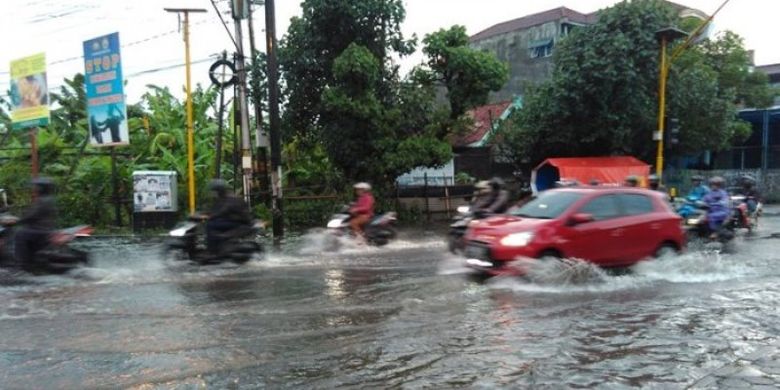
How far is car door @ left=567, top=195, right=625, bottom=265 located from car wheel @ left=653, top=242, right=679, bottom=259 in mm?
1044

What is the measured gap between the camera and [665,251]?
438 inches

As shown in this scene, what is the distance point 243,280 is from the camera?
35.1 feet

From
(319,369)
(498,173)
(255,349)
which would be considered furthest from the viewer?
(498,173)

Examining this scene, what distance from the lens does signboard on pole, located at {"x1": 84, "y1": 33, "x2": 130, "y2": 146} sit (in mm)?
18875

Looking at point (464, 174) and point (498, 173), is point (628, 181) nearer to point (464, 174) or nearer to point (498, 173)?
point (464, 174)

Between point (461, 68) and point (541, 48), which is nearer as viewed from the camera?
point (461, 68)

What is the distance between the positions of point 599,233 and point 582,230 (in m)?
0.38

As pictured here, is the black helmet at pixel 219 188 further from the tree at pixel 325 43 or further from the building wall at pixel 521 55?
the building wall at pixel 521 55

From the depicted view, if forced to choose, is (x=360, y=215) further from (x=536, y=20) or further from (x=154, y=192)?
(x=536, y=20)

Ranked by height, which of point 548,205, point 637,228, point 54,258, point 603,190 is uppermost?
point 603,190

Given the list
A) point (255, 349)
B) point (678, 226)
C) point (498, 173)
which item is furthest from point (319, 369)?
point (498, 173)

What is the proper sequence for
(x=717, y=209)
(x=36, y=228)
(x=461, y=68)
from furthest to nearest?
(x=461, y=68), (x=717, y=209), (x=36, y=228)

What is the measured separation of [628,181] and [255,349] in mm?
11055

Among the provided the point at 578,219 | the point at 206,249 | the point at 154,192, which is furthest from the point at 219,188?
the point at 154,192
